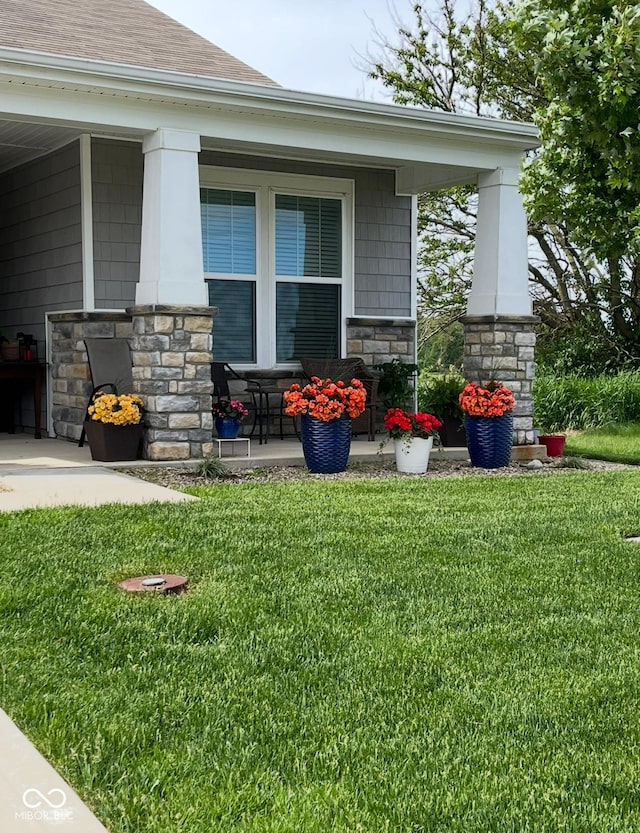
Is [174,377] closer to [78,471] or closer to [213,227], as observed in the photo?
[78,471]

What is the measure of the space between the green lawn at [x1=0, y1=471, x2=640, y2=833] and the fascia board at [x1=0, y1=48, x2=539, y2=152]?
3345 millimetres

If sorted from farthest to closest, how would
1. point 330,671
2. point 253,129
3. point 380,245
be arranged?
point 380,245
point 253,129
point 330,671

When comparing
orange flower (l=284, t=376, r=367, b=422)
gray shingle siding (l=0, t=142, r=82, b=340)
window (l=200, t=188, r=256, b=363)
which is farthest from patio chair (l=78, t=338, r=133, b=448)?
orange flower (l=284, t=376, r=367, b=422)

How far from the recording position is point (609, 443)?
11016 mm

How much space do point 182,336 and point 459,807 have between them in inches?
232

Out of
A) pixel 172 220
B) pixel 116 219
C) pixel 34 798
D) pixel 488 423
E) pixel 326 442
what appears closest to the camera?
pixel 34 798

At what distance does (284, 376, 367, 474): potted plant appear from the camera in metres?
7.91

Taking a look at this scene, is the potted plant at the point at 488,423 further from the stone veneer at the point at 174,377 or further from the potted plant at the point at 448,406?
the stone veneer at the point at 174,377

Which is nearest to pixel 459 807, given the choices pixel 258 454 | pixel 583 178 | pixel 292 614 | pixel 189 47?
pixel 292 614

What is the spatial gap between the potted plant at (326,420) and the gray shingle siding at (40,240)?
8.25ft

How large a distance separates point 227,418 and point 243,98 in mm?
2592

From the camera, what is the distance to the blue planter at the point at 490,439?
8500 millimetres

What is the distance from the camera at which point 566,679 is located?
130 inches

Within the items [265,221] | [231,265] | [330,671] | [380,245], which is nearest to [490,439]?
[380,245]
